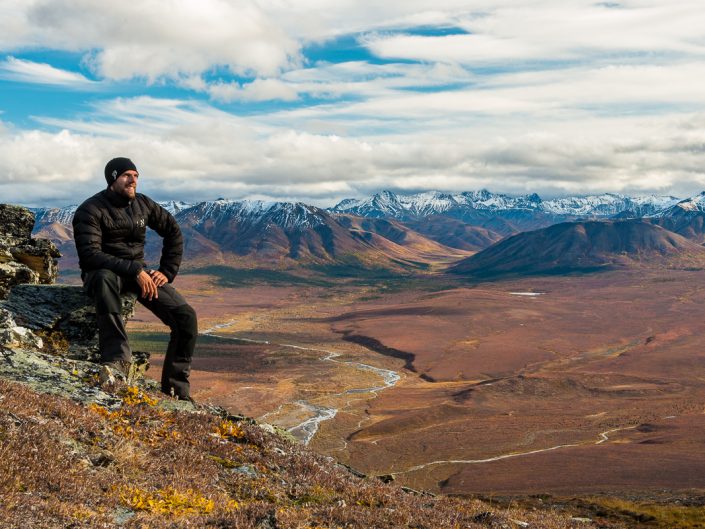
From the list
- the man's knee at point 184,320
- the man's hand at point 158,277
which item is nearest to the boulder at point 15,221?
the man's hand at point 158,277

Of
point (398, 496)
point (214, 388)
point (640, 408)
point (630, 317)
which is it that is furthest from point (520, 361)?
point (398, 496)

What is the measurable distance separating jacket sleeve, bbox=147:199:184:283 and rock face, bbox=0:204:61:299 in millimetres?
4619

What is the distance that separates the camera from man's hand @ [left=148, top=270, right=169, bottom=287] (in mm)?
10930

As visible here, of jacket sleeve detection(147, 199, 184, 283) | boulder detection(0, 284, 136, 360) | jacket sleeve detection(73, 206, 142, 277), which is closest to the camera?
jacket sleeve detection(73, 206, 142, 277)

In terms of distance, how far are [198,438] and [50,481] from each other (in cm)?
310

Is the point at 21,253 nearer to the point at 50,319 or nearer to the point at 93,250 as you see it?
the point at 50,319


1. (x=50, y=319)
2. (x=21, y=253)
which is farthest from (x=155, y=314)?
(x=21, y=253)

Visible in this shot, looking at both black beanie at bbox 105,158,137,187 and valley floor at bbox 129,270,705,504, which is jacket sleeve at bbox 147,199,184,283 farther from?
valley floor at bbox 129,270,705,504

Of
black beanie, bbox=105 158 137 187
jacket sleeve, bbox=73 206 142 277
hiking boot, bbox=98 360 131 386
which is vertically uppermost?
black beanie, bbox=105 158 137 187

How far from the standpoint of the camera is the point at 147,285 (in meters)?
10.6

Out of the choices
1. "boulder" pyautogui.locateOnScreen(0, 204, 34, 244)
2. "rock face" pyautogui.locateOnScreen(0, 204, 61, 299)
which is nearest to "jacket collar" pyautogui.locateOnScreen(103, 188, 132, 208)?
"rock face" pyautogui.locateOnScreen(0, 204, 61, 299)

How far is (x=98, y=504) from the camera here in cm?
659

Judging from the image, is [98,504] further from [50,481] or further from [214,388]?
[214,388]

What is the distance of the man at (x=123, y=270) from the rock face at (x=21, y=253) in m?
4.47
